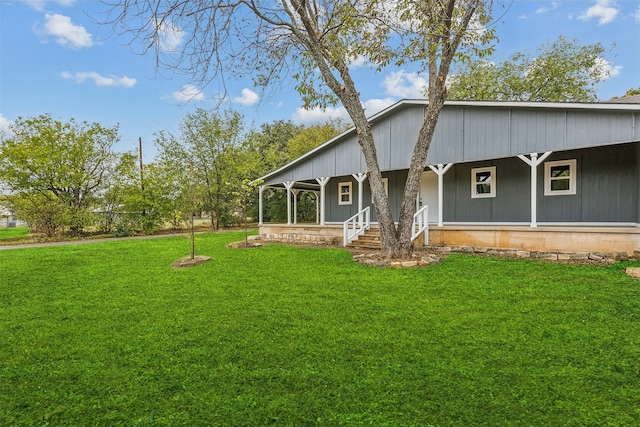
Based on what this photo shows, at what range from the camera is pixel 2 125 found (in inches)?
603

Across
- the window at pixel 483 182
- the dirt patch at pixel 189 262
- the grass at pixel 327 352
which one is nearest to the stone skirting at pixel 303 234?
the dirt patch at pixel 189 262

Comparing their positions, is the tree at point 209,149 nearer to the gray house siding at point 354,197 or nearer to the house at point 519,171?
the gray house siding at point 354,197

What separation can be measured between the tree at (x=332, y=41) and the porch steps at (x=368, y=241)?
2.00 metres

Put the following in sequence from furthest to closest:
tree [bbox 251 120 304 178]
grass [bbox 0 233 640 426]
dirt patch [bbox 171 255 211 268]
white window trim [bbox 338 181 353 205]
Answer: tree [bbox 251 120 304 178], white window trim [bbox 338 181 353 205], dirt patch [bbox 171 255 211 268], grass [bbox 0 233 640 426]

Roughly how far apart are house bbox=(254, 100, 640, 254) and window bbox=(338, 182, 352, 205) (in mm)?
1535

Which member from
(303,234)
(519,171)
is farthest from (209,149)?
(519,171)

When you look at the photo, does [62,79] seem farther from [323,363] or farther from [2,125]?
[323,363]

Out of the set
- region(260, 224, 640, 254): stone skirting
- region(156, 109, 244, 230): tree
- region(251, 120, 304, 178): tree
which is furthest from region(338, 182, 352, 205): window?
region(251, 120, 304, 178): tree

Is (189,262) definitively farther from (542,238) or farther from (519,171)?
(519,171)

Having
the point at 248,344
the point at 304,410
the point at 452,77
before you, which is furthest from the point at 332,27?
the point at 452,77

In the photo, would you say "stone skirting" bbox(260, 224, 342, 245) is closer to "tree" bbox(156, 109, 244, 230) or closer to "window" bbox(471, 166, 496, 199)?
"window" bbox(471, 166, 496, 199)

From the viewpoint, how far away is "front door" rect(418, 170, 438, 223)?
11.4m

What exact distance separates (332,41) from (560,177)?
7395 mm

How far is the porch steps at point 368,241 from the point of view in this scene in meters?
9.81
